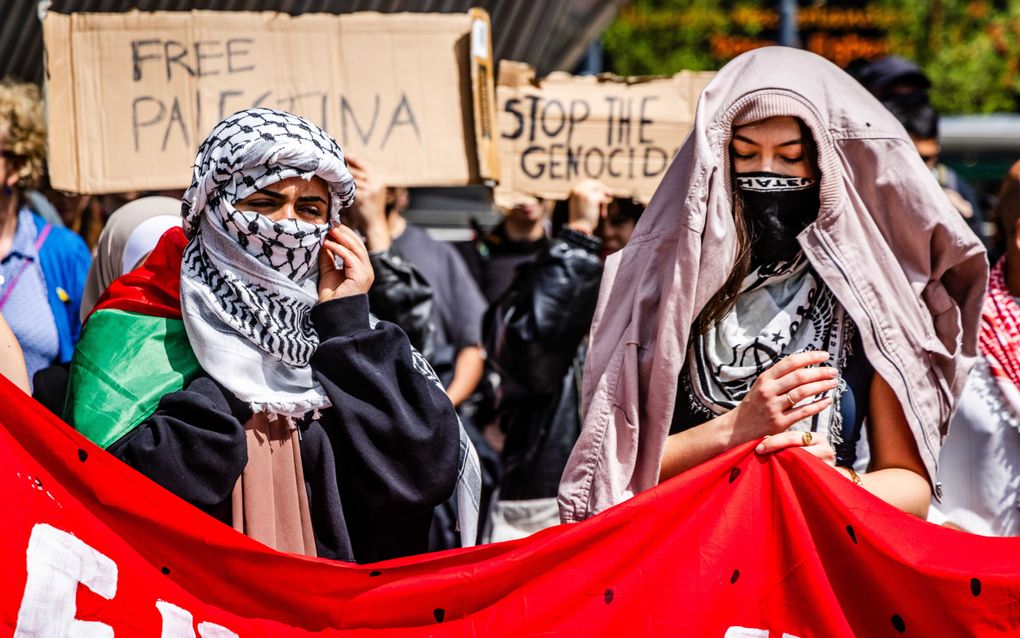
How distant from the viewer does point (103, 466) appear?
2457 millimetres

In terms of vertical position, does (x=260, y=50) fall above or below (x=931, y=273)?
above

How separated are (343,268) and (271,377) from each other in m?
0.32

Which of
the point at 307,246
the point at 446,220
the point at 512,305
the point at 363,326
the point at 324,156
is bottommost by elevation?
the point at 446,220

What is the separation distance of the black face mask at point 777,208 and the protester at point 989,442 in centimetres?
87

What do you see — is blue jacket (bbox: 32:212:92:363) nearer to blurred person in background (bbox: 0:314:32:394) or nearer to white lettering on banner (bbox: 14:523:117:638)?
blurred person in background (bbox: 0:314:32:394)

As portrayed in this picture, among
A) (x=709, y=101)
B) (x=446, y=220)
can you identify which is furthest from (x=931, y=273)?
(x=446, y=220)

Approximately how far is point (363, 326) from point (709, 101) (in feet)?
2.92

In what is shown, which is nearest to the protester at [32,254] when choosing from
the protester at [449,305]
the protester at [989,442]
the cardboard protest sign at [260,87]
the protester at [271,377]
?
the cardboard protest sign at [260,87]

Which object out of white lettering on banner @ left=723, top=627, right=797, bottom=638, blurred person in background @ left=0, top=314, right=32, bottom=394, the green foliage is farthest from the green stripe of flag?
the green foliage

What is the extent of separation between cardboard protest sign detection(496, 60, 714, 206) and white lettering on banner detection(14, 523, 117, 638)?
8.23 ft

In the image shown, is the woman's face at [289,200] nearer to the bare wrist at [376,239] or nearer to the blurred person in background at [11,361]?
the blurred person in background at [11,361]

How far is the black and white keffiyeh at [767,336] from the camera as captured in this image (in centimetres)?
278

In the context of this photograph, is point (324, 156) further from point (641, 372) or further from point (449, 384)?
point (449, 384)

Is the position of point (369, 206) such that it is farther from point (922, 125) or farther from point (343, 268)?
point (922, 125)
